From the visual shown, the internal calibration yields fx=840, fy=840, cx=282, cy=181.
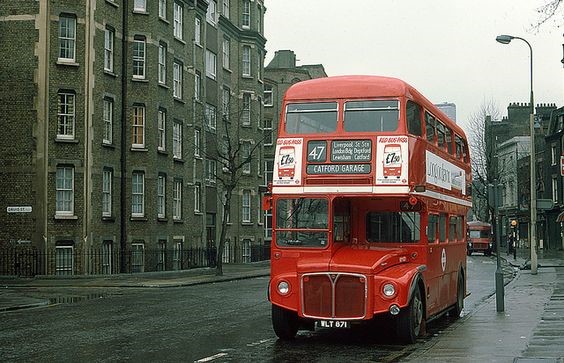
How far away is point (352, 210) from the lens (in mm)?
15008

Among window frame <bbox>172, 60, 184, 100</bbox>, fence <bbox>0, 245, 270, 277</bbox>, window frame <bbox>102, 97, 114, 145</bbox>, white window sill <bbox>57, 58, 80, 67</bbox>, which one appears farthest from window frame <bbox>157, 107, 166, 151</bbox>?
white window sill <bbox>57, 58, 80, 67</bbox>

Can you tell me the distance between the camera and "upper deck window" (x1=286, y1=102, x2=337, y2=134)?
1467 cm

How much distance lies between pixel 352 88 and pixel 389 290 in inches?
147

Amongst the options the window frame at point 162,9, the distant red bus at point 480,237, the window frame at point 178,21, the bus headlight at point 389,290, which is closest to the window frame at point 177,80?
the window frame at point 178,21

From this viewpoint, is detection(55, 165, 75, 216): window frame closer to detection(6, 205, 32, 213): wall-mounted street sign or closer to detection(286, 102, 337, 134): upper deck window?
detection(6, 205, 32, 213): wall-mounted street sign

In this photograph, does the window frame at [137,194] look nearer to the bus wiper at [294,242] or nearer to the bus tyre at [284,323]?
the bus tyre at [284,323]

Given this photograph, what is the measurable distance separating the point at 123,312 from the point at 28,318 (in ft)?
7.69

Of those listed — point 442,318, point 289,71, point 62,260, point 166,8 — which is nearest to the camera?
point 442,318

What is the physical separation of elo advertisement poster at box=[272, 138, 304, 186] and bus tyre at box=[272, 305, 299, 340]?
85.4 inches

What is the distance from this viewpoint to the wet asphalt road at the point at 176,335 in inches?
508

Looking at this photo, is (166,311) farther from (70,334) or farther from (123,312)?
(70,334)

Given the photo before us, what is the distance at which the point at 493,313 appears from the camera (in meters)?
19.2

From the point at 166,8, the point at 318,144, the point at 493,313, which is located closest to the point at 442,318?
the point at 493,313

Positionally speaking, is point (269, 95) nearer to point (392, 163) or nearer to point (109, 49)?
point (109, 49)
